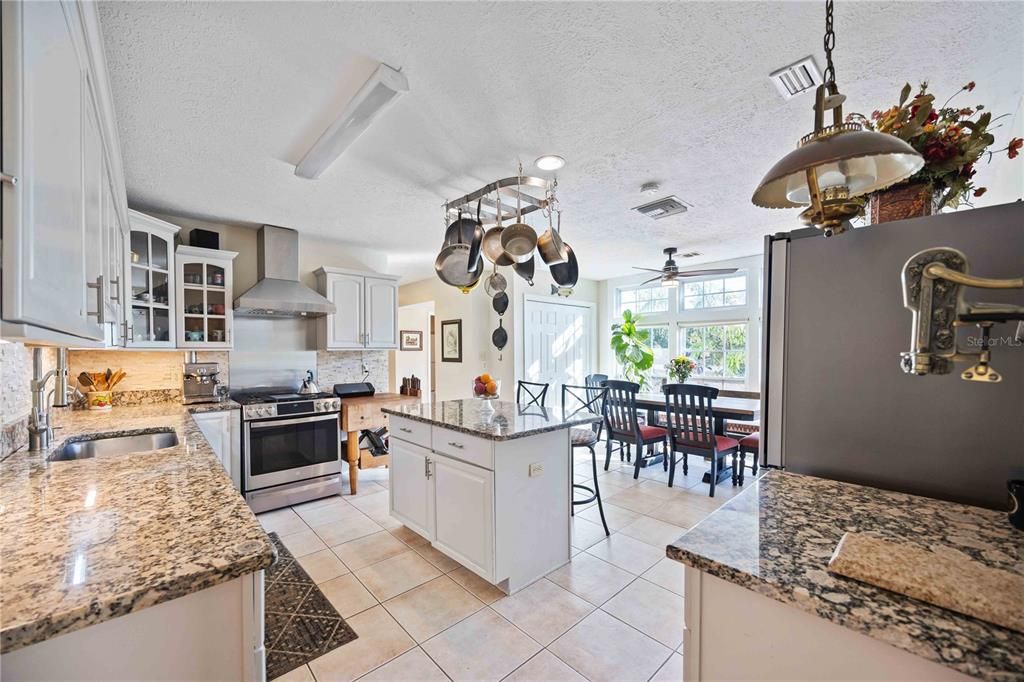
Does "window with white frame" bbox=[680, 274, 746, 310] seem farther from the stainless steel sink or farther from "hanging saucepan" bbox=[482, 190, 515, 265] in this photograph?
the stainless steel sink

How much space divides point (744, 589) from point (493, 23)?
180 centimetres

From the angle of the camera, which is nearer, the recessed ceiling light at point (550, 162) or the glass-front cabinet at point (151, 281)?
the recessed ceiling light at point (550, 162)

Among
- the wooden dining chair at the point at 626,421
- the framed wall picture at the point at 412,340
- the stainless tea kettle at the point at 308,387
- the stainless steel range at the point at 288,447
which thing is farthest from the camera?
the framed wall picture at the point at 412,340

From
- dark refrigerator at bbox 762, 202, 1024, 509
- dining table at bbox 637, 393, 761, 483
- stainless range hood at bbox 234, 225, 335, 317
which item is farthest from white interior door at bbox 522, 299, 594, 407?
dark refrigerator at bbox 762, 202, 1024, 509

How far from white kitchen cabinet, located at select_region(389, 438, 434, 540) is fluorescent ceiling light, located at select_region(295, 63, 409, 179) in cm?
179

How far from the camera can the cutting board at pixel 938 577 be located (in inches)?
25.3

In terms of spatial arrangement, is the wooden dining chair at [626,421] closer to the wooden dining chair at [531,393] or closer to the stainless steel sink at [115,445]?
the wooden dining chair at [531,393]

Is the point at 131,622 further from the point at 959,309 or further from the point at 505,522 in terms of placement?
the point at 959,309

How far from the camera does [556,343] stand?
6.28 meters

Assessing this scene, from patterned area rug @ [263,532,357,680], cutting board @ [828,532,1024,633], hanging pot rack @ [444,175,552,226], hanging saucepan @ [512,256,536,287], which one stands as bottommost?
patterned area rug @ [263,532,357,680]

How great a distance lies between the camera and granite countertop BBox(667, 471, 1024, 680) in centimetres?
61

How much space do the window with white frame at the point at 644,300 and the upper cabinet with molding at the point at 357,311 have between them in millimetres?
3717

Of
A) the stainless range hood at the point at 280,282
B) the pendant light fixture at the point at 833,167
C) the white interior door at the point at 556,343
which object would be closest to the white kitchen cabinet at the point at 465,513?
the pendant light fixture at the point at 833,167

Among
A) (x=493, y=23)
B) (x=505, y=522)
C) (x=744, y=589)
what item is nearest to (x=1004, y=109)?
(x=493, y=23)
